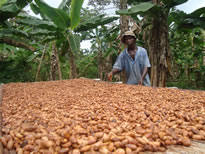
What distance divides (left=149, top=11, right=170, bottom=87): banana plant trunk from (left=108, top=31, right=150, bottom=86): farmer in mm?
521

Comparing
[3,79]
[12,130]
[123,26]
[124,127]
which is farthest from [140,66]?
[3,79]

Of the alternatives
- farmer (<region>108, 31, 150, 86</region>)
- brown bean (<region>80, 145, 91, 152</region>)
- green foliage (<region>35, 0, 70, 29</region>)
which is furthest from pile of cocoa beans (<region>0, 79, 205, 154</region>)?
green foliage (<region>35, 0, 70, 29</region>)

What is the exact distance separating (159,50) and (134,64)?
84cm

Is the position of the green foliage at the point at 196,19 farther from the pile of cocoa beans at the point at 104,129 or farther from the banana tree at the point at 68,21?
the pile of cocoa beans at the point at 104,129

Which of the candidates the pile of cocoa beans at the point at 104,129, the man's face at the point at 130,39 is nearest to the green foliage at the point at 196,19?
the man's face at the point at 130,39

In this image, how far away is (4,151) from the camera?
90cm

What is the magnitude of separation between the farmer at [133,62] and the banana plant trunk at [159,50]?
521mm

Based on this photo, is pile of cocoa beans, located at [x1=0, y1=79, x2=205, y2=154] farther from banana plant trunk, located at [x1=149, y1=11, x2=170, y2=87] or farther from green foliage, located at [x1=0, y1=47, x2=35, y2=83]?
green foliage, located at [x1=0, y1=47, x2=35, y2=83]

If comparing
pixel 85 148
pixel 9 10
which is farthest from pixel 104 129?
pixel 9 10

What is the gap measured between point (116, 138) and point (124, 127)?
0.16 meters

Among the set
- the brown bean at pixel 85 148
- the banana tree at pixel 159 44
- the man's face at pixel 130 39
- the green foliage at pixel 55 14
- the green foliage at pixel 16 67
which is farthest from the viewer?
the green foliage at pixel 16 67

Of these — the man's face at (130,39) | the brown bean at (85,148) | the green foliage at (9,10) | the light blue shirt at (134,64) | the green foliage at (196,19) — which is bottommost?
the brown bean at (85,148)

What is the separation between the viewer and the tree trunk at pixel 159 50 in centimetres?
346

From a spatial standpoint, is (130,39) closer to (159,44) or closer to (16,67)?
(159,44)
